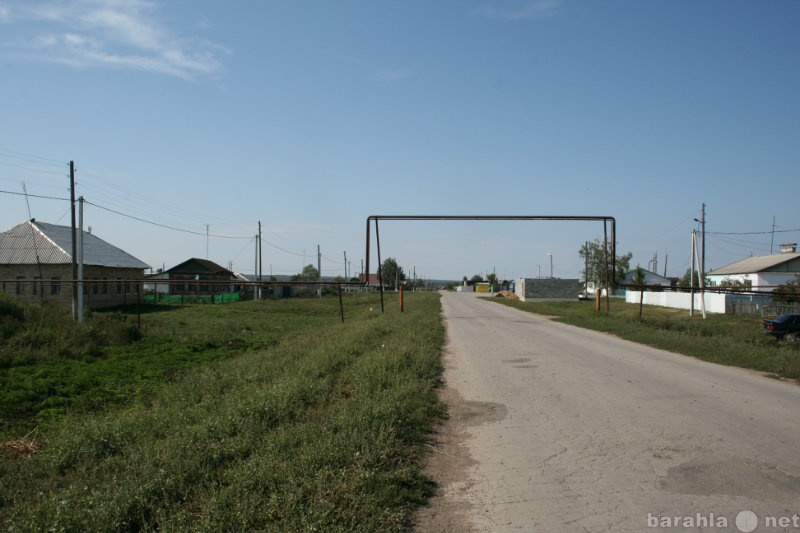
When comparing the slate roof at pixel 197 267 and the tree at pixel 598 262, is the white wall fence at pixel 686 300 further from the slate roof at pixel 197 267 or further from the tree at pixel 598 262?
the slate roof at pixel 197 267

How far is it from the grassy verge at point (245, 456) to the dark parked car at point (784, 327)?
701 inches

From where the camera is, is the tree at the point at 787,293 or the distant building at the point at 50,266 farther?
the distant building at the point at 50,266

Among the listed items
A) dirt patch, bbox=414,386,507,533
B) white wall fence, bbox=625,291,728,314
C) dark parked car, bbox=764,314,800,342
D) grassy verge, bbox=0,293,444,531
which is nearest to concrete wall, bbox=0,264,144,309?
grassy verge, bbox=0,293,444,531

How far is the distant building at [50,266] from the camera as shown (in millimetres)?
39531

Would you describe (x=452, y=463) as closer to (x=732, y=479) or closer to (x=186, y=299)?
(x=732, y=479)

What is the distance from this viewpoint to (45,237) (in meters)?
42.4

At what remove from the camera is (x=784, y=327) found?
22.5 m

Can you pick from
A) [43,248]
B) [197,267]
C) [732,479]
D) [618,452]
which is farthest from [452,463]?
[197,267]

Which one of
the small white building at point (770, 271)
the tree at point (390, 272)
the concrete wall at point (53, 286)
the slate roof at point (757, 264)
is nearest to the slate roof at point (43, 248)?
the concrete wall at point (53, 286)

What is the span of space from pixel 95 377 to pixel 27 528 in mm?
10406

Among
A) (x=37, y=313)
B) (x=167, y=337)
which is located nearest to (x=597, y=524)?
(x=167, y=337)

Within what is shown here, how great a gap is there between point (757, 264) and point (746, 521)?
68.5 meters

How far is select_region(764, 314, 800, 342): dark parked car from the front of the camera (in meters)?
22.3

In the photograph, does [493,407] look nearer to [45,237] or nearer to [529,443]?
[529,443]
